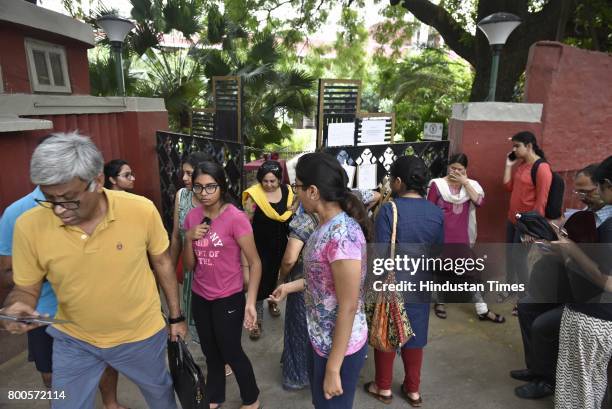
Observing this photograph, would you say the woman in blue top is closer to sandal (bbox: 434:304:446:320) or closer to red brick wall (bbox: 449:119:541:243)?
sandal (bbox: 434:304:446:320)

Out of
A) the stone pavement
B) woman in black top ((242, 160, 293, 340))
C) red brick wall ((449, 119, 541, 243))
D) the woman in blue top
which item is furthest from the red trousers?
red brick wall ((449, 119, 541, 243))

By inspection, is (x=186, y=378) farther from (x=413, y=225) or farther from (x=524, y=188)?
(x=524, y=188)

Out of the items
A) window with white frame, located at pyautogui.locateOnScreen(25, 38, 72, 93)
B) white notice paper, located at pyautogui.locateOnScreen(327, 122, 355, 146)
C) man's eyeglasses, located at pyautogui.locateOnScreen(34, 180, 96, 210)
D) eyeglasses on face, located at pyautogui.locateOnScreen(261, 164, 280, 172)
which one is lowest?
eyeglasses on face, located at pyautogui.locateOnScreen(261, 164, 280, 172)

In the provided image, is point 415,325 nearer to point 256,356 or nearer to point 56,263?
point 256,356

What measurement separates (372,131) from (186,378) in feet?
11.6

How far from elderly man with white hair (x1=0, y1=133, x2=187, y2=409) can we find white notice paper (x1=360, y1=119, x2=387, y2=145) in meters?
3.20

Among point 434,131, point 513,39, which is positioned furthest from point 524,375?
point 513,39

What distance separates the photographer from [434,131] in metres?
4.85

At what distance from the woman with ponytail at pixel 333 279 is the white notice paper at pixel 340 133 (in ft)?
8.77

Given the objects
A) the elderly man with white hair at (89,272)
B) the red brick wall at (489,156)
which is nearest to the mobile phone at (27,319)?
the elderly man with white hair at (89,272)

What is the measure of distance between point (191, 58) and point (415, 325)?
316 inches

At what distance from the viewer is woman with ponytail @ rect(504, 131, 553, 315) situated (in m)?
3.55

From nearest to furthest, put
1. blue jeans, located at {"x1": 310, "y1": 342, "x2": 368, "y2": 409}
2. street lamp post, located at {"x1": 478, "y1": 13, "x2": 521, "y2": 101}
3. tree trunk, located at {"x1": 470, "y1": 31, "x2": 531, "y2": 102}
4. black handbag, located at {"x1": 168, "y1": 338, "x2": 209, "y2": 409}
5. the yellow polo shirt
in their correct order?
the yellow polo shirt → blue jeans, located at {"x1": 310, "y1": 342, "x2": 368, "y2": 409} → black handbag, located at {"x1": 168, "y1": 338, "x2": 209, "y2": 409} → street lamp post, located at {"x1": 478, "y1": 13, "x2": 521, "y2": 101} → tree trunk, located at {"x1": 470, "y1": 31, "x2": 531, "y2": 102}

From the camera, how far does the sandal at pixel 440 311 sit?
3.89 meters
